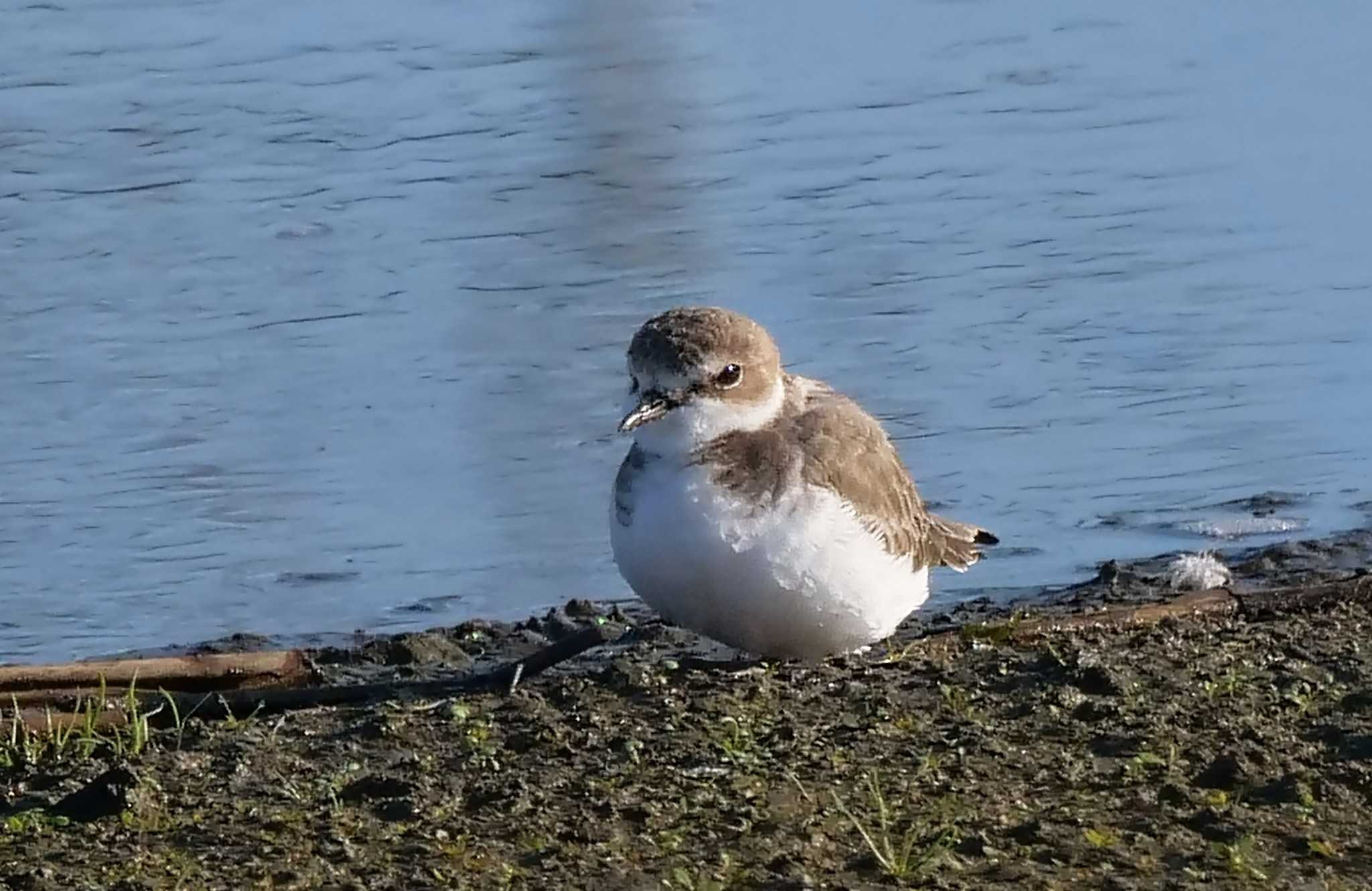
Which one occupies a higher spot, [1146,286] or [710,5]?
[710,5]

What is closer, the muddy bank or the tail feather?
the muddy bank

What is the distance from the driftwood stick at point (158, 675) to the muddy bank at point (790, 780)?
385 millimetres

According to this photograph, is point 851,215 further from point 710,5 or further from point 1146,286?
point 710,5

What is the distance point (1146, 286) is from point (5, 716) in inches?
245

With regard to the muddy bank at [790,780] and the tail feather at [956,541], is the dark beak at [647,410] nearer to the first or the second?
the muddy bank at [790,780]

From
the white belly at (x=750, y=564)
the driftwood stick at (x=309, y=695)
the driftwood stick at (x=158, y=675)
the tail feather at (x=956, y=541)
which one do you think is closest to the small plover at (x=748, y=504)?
the white belly at (x=750, y=564)

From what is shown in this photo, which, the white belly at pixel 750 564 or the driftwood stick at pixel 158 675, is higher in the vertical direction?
the white belly at pixel 750 564

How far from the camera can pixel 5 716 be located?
633cm

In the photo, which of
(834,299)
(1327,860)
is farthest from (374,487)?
(1327,860)

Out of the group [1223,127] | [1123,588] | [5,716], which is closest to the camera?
[5,716]

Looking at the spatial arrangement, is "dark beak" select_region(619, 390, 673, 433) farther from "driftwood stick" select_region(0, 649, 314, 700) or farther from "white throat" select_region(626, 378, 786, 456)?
"driftwood stick" select_region(0, 649, 314, 700)

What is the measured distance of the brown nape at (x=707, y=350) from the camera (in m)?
6.51

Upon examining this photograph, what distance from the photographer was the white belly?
615 cm

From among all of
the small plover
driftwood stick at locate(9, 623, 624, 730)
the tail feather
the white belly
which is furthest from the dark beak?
the tail feather
